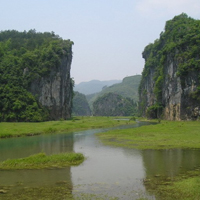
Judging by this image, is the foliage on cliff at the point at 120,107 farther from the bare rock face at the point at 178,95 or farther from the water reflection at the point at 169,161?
the water reflection at the point at 169,161

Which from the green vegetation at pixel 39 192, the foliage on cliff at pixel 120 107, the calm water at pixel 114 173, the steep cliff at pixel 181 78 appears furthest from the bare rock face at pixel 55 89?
the foliage on cliff at pixel 120 107

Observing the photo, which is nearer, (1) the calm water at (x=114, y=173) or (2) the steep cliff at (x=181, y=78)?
(1) the calm water at (x=114, y=173)

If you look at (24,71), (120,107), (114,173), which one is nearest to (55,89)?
(24,71)

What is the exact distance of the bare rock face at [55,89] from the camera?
75.8 m

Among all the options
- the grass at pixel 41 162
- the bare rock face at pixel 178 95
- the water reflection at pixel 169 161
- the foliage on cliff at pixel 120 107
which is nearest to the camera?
the water reflection at pixel 169 161

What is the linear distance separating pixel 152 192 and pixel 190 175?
3552 mm

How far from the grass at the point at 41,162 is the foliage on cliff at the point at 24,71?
150 ft

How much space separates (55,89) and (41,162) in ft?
215

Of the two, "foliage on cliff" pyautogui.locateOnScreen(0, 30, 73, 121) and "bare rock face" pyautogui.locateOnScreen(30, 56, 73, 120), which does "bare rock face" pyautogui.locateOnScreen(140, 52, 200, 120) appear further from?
"foliage on cliff" pyautogui.locateOnScreen(0, 30, 73, 121)

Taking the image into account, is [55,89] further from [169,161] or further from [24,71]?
[169,161]

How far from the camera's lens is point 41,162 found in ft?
57.3

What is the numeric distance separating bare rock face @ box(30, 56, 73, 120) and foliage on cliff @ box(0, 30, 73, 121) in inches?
77.9

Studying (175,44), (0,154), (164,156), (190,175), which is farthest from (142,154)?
(175,44)

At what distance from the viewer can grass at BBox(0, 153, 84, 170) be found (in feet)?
55.1
